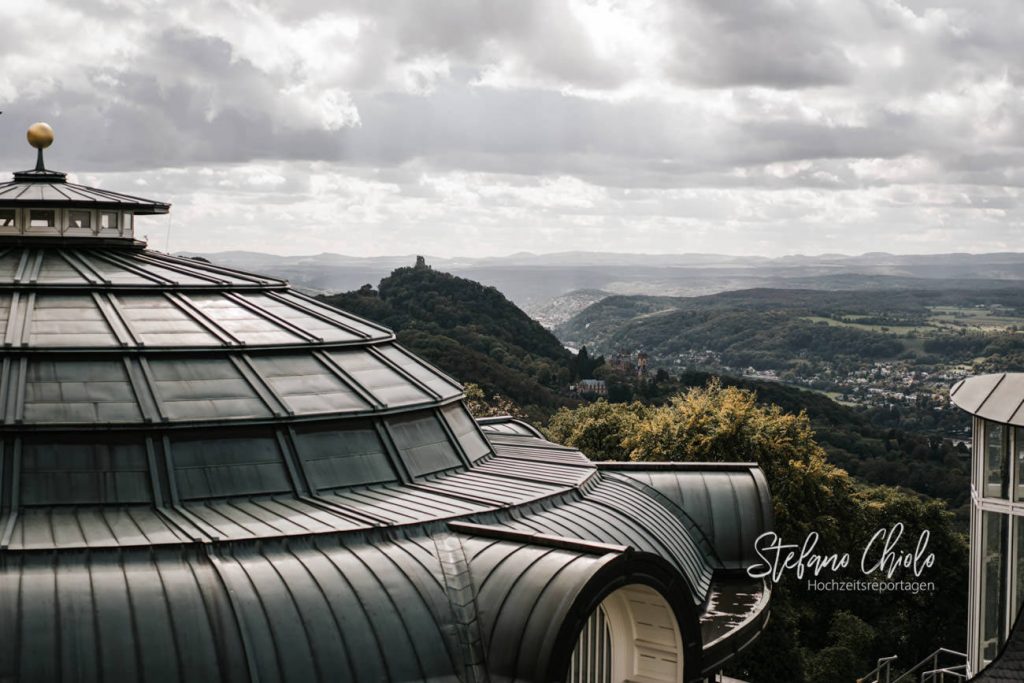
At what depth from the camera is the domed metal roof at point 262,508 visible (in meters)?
21.1

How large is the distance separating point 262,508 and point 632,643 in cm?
778

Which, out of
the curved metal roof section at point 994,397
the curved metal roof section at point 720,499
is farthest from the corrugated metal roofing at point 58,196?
the curved metal roof section at point 994,397

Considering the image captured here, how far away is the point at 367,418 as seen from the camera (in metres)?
28.2

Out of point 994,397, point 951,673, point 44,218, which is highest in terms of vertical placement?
point 44,218

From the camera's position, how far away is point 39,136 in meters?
31.8


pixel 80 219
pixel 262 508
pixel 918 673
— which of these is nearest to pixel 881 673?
→ pixel 918 673

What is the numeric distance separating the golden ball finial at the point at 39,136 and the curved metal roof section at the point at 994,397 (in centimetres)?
2439

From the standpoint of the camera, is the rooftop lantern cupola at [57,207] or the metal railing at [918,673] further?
the metal railing at [918,673]

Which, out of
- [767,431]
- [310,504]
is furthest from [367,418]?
[767,431]

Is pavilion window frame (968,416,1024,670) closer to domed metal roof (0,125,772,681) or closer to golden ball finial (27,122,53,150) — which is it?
domed metal roof (0,125,772,681)

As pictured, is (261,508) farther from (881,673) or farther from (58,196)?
(881,673)

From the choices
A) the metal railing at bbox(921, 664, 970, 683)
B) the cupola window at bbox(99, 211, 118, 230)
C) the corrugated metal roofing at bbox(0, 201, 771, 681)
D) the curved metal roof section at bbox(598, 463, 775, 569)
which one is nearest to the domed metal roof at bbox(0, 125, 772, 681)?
the corrugated metal roofing at bbox(0, 201, 771, 681)
